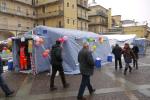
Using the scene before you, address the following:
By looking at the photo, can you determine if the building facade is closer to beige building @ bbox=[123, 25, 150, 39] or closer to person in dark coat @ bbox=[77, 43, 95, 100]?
beige building @ bbox=[123, 25, 150, 39]

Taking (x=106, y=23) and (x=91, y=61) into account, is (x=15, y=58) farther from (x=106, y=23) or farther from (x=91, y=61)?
(x=106, y=23)

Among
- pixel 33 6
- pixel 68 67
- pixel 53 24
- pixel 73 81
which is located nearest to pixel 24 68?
pixel 68 67

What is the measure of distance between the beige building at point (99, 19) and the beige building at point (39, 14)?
12.0 m

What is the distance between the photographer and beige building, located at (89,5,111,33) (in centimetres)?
6894

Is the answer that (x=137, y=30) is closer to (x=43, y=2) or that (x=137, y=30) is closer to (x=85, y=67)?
(x=43, y=2)

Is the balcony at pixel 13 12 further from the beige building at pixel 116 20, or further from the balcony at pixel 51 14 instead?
the beige building at pixel 116 20

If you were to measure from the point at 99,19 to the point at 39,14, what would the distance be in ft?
69.8

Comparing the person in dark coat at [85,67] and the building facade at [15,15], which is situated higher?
the building facade at [15,15]

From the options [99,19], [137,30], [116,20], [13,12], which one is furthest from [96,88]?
[116,20]

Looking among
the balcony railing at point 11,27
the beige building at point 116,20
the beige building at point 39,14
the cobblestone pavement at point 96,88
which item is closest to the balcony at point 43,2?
the beige building at point 39,14

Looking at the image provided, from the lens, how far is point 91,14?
70.3 meters

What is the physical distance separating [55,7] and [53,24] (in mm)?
3648

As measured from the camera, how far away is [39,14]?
5394 centimetres

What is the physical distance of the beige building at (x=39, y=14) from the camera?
45325 mm
